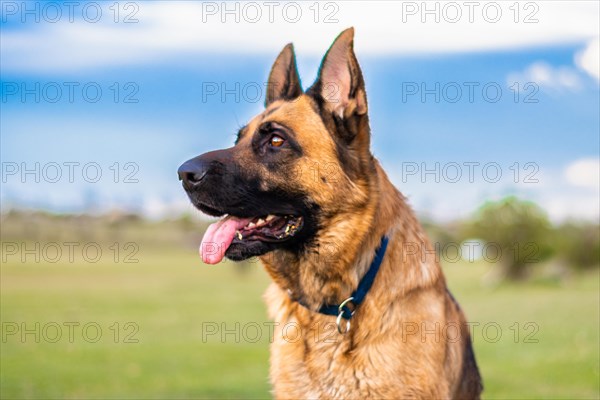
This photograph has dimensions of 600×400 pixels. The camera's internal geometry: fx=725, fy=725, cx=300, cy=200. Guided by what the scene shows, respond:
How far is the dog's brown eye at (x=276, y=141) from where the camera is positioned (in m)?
4.89

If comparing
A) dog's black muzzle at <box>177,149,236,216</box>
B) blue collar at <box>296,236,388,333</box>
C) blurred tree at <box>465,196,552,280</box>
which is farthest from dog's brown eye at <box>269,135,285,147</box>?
blurred tree at <box>465,196,552,280</box>

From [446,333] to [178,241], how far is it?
1785 inches

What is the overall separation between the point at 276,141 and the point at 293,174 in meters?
0.26

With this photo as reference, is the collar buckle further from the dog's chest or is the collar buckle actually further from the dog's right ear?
the dog's right ear

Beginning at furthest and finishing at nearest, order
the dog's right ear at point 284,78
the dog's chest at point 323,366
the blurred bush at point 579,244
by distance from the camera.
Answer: the blurred bush at point 579,244
the dog's right ear at point 284,78
the dog's chest at point 323,366

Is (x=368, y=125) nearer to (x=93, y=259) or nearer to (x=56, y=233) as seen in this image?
(x=56, y=233)

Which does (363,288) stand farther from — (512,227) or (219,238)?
(512,227)

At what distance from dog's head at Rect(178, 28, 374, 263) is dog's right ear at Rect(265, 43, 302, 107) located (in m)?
0.53

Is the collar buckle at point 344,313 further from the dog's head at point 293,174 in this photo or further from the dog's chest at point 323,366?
the dog's head at point 293,174

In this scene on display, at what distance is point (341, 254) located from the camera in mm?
4805

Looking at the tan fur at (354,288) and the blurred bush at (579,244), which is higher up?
the tan fur at (354,288)

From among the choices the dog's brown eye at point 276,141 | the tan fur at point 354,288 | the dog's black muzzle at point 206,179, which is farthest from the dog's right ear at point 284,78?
the dog's black muzzle at point 206,179

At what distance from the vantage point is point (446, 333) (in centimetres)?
483

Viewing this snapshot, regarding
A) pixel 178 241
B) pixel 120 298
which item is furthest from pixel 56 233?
pixel 178 241
